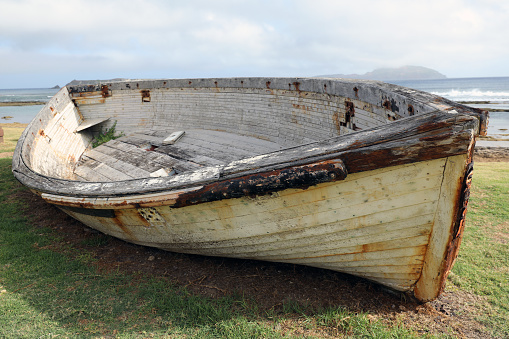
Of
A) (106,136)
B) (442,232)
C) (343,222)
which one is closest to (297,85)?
(343,222)

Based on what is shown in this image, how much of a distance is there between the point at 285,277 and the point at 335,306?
1.90 feet

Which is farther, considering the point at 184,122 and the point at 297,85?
the point at 184,122

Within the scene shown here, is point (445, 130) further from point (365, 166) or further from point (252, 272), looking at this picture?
point (252, 272)

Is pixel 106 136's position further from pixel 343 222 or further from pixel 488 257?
pixel 488 257

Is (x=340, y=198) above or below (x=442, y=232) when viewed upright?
above

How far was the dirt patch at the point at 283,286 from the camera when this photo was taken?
2.69 metres

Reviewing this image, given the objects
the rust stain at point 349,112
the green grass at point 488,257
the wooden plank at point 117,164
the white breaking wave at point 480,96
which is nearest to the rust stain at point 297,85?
the rust stain at point 349,112

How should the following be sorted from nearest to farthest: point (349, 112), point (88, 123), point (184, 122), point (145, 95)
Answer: point (349, 112) → point (184, 122) → point (88, 123) → point (145, 95)

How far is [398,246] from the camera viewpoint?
255 centimetres

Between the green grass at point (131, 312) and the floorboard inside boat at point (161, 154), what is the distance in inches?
76.6

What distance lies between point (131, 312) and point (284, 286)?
133 centimetres

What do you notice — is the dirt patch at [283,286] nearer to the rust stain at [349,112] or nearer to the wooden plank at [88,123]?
the rust stain at [349,112]

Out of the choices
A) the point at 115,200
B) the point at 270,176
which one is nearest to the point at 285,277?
the point at 270,176

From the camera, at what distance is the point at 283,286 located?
10.1 ft
